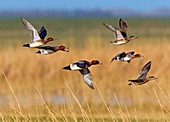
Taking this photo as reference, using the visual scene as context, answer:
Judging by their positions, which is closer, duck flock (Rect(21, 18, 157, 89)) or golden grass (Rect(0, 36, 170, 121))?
duck flock (Rect(21, 18, 157, 89))

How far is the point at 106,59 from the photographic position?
16312 millimetres

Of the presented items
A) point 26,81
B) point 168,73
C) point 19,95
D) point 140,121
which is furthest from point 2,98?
point 140,121

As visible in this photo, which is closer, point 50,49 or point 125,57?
point 50,49

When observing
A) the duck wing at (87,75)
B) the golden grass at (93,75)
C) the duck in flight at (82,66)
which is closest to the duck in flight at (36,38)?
the duck in flight at (82,66)

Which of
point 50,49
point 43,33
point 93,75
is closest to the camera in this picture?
point 50,49

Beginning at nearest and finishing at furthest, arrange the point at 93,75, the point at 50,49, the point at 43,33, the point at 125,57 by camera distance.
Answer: the point at 50,49
the point at 125,57
the point at 43,33
the point at 93,75

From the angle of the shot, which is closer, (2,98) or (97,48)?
(2,98)

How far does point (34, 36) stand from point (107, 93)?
10.9 metres

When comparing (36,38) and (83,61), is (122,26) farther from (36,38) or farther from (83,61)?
(36,38)

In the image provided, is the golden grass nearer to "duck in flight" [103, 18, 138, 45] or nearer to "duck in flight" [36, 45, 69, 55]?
"duck in flight" [103, 18, 138, 45]

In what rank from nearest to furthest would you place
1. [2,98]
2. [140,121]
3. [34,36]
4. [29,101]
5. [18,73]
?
[34,36]
[140,121]
[29,101]
[2,98]
[18,73]

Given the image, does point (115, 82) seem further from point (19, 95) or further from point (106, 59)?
point (19, 95)

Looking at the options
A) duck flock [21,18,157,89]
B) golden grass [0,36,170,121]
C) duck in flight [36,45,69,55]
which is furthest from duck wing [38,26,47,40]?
golden grass [0,36,170,121]

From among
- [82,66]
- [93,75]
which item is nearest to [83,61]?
[82,66]
